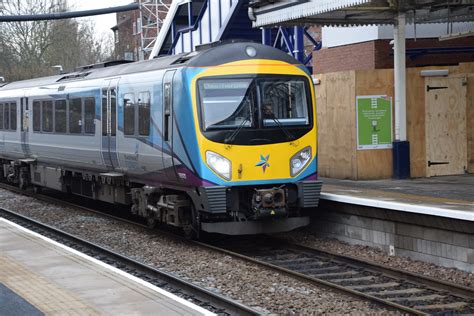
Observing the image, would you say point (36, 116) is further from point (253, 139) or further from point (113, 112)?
point (253, 139)

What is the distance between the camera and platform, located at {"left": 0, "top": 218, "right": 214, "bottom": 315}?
7.64 metres

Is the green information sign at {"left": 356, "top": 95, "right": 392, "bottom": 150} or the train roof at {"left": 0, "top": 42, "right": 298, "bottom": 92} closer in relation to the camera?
the train roof at {"left": 0, "top": 42, "right": 298, "bottom": 92}

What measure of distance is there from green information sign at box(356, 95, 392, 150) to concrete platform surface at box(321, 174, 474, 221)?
2.74ft

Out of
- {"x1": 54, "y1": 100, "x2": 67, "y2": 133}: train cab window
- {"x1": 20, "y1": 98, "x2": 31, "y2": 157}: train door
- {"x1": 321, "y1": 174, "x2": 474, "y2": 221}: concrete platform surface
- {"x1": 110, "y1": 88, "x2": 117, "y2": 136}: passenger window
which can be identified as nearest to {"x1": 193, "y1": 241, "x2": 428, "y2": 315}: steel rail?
{"x1": 321, "y1": 174, "x2": 474, "y2": 221}: concrete platform surface

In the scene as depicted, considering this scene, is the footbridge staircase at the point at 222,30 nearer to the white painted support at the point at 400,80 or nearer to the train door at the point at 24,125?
the train door at the point at 24,125

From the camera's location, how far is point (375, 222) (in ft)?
39.8

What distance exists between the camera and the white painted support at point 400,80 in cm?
1569

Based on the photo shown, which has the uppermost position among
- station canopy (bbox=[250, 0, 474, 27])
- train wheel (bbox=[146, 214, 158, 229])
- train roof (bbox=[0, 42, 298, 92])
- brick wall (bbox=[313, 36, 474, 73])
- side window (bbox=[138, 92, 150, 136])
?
station canopy (bbox=[250, 0, 474, 27])

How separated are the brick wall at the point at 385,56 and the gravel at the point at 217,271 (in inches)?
290

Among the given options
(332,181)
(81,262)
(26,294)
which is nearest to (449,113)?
(332,181)

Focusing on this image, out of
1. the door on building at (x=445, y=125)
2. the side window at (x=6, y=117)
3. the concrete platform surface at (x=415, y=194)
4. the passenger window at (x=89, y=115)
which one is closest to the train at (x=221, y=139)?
the concrete platform surface at (x=415, y=194)

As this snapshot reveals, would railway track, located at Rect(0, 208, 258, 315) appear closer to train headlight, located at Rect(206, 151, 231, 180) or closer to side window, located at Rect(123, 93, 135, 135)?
train headlight, located at Rect(206, 151, 231, 180)

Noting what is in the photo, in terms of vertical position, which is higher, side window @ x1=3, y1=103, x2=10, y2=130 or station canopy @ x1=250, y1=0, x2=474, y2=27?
station canopy @ x1=250, y1=0, x2=474, y2=27

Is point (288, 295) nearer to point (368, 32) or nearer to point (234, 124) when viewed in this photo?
point (234, 124)
